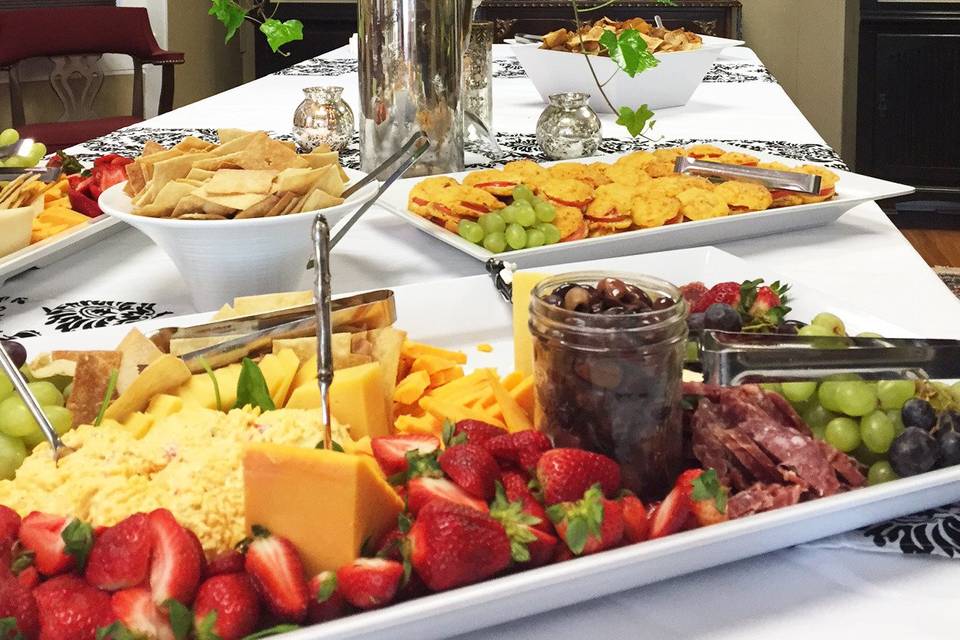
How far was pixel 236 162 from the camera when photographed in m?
1.08

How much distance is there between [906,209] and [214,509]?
4473mm

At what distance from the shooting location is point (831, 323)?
0.83 metres

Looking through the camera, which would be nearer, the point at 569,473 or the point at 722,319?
the point at 569,473

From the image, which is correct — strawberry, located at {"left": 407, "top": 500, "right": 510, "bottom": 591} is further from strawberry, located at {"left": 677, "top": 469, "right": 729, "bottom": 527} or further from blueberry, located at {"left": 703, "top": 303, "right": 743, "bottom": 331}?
blueberry, located at {"left": 703, "top": 303, "right": 743, "bottom": 331}

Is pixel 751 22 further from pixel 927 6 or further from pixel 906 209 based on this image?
pixel 906 209

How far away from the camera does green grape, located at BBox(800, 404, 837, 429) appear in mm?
694

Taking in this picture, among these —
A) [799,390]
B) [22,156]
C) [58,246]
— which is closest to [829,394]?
[799,390]

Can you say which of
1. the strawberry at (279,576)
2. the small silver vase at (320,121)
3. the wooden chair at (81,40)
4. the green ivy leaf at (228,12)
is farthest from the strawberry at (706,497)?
the wooden chair at (81,40)

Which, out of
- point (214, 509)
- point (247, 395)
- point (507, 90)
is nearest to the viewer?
point (214, 509)

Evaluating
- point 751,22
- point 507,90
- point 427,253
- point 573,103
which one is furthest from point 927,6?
point 427,253

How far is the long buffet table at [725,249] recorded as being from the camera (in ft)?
1.85

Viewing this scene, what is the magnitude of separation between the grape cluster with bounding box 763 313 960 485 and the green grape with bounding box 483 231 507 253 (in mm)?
458

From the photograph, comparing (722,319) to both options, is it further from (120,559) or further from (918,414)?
(120,559)

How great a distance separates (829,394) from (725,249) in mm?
541
